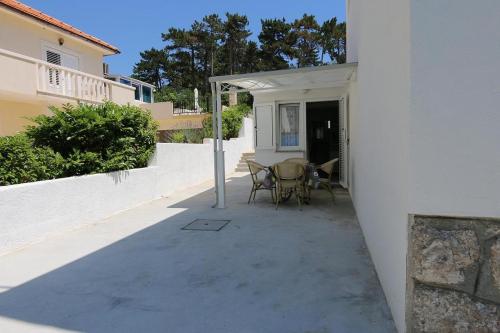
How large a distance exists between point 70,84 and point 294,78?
327 inches

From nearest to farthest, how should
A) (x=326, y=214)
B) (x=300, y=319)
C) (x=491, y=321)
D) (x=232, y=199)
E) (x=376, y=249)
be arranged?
1. (x=491, y=321)
2. (x=300, y=319)
3. (x=376, y=249)
4. (x=326, y=214)
5. (x=232, y=199)

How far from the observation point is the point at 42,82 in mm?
10727

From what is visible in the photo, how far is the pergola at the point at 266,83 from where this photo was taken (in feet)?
22.5

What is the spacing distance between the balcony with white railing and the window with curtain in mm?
5288

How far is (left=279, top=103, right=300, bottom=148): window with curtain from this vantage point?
10734 millimetres

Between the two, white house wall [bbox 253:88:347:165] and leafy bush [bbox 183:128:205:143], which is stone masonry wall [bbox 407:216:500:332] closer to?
white house wall [bbox 253:88:347:165]

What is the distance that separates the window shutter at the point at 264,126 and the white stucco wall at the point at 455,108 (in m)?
8.52

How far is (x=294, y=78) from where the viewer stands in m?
8.04

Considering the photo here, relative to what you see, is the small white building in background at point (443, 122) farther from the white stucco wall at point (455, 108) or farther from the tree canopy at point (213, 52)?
the tree canopy at point (213, 52)

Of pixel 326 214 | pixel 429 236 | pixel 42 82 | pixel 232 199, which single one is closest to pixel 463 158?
pixel 429 236

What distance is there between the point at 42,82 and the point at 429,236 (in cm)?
1188

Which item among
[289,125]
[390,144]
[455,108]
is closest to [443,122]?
[455,108]

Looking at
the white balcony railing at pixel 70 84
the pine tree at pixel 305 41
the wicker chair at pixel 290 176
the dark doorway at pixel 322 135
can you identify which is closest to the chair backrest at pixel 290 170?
the wicker chair at pixel 290 176

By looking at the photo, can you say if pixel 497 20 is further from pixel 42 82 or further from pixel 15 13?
pixel 15 13
